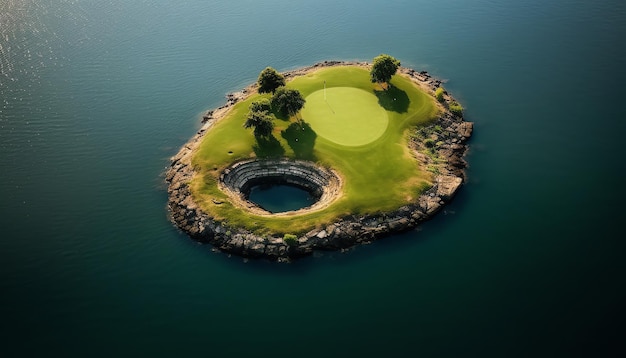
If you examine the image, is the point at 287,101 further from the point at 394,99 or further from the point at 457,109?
the point at 457,109

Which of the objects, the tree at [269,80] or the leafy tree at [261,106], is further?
the tree at [269,80]

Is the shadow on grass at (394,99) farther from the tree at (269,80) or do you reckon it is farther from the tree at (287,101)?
the tree at (269,80)

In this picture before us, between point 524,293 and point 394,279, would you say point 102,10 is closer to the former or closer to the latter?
point 394,279

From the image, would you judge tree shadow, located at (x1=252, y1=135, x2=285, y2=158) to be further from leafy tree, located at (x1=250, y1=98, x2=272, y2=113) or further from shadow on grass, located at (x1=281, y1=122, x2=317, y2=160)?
leafy tree, located at (x1=250, y1=98, x2=272, y2=113)

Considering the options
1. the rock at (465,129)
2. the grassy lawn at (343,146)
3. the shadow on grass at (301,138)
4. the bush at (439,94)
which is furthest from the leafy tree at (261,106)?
the rock at (465,129)

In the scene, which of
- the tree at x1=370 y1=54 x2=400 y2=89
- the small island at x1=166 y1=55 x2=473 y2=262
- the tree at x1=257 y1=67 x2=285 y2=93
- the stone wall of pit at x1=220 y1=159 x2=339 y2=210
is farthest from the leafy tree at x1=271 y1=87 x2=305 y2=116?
the tree at x1=370 y1=54 x2=400 y2=89

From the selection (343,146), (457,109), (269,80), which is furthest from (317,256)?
(457,109)
